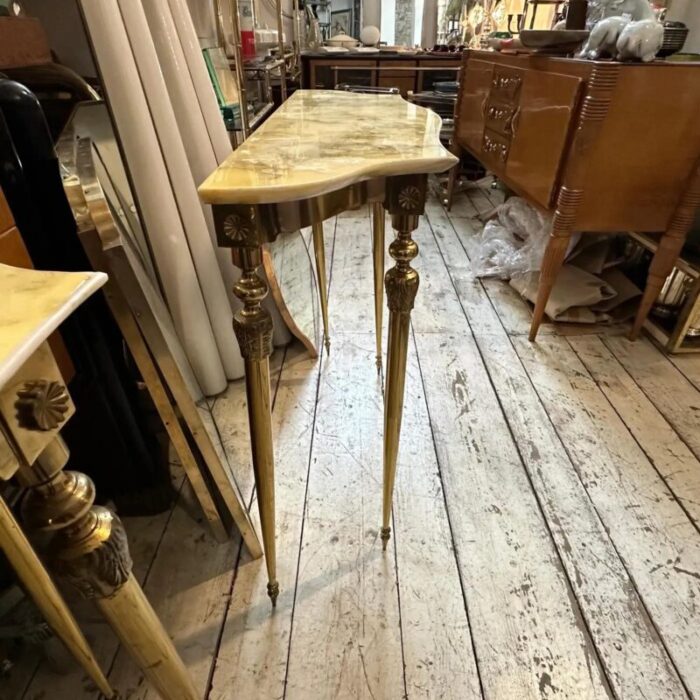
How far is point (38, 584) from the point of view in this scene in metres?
0.51

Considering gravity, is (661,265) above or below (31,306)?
below

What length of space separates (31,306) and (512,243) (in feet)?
6.68

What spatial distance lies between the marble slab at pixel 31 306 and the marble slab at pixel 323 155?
0.17 m

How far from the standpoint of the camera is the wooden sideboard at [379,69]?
3.05 m

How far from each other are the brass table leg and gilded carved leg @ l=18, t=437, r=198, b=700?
0.14 feet

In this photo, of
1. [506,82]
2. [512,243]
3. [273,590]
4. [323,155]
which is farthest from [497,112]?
[273,590]

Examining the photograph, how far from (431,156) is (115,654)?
924mm

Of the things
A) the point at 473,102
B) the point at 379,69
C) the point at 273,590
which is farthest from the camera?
the point at 379,69


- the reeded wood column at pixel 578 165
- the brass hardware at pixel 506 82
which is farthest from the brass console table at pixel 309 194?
the brass hardware at pixel 506 82

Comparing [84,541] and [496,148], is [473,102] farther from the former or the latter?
[84,541]

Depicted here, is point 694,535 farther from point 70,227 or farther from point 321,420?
point 70,227

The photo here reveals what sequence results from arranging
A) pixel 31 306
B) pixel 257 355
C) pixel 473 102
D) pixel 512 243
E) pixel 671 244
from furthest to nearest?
pixel 473 102
pixel 512 243
pixel 671 244
pixel 257 355
pixel 31 306

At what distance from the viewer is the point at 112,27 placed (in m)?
0.92

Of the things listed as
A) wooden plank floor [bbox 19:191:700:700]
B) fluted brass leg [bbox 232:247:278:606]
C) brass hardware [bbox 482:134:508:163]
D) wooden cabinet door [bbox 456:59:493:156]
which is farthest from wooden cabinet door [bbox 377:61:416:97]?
fluted brass leg [bbox 232:247:278:606]
